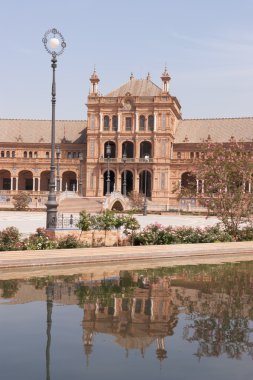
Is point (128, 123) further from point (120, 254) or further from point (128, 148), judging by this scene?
point (120, 254)

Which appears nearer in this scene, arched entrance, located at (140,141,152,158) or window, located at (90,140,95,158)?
window, located at (90,140,95,158)

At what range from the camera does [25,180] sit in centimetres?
9738

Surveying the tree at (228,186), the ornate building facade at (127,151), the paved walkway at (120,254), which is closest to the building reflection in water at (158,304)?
the paved walkway at (120,254)

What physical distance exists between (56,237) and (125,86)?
72.8 m

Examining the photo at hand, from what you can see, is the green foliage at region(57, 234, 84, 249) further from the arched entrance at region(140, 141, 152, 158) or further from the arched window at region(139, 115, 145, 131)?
the arched entrance at region(140, 141, 152, 158)

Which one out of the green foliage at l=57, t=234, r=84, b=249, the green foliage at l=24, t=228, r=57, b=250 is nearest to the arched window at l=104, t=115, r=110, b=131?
the green foliage at l=57, t=234, r=84, b=249

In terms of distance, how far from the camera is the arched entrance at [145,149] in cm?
8906

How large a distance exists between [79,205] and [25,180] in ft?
111

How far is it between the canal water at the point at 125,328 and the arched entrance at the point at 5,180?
84512mm

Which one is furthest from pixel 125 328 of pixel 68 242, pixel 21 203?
pixel 21 203

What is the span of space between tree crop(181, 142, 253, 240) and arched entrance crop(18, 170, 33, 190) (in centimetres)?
7077

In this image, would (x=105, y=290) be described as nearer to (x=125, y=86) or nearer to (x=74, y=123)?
(x=125, y=86)

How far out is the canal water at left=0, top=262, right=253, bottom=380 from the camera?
24.9ft

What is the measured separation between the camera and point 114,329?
31.2ft
